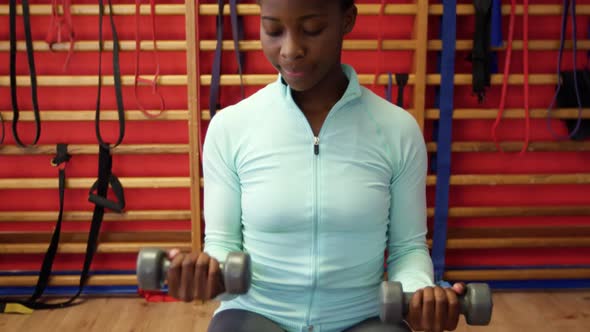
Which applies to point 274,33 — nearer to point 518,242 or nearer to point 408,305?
point 408,305

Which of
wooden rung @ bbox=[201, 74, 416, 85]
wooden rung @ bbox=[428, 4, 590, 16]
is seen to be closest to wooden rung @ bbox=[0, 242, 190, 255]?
wooden rung @ bbox=[201, 74, 416, 85]

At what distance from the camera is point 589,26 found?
9.89ft

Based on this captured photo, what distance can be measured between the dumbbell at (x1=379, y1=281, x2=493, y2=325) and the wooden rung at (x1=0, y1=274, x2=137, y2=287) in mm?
2336

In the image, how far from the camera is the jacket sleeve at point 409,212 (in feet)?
4.24

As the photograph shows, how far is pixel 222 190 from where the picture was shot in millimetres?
1301

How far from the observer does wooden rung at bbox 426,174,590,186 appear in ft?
10.0

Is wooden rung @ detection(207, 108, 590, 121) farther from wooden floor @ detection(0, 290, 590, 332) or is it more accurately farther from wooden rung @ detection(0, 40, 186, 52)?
wooden floor @ detection(0, 290, 590, 332)

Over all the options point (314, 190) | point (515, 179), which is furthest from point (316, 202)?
point (515, 179)

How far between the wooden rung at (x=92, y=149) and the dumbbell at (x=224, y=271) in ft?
6.34

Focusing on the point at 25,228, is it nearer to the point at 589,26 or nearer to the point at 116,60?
the point at 116,60

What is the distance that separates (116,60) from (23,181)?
33.7 inches

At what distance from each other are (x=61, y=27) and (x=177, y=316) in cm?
161

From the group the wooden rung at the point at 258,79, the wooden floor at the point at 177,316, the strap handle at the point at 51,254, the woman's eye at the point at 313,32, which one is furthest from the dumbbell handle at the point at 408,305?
the strap handle at the point at 51,254

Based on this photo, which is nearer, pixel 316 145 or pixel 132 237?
pixel 316 145
